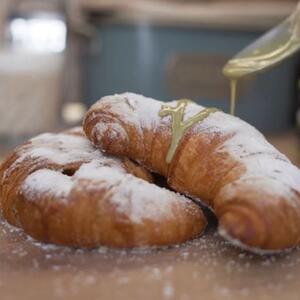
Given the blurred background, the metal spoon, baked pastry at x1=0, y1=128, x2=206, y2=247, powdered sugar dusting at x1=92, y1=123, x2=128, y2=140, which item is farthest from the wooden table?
the blurred background

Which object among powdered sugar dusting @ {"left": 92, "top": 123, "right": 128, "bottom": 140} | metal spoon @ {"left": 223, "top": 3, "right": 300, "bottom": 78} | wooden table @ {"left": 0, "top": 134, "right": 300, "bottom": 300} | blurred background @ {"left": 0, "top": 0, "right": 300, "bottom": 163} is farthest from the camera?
blurred background @ {"left": 0, "top": 0, "right": 300, "bottom": 163}

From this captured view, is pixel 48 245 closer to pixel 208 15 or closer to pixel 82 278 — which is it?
pixel 82 278

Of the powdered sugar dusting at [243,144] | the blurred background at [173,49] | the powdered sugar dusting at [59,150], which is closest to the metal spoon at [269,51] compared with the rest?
the powdered sugar dusting at [243,144]

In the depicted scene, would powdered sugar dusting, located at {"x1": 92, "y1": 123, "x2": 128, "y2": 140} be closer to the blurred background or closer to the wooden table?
the wooden table

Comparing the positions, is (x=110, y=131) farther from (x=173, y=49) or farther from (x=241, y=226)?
(x=173, y=49)

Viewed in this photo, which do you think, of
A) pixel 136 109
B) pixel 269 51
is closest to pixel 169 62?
pixel 269 51

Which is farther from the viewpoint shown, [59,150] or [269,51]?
[269,51]
